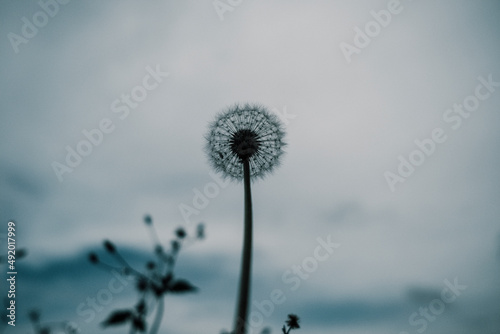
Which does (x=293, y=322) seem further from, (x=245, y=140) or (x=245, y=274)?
(x=245, y=140)

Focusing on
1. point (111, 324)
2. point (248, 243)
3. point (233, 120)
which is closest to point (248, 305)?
point (248, 243)

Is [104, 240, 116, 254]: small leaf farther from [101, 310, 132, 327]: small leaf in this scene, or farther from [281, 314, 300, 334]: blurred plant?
[281, 314, 300, 334]: blurred plant

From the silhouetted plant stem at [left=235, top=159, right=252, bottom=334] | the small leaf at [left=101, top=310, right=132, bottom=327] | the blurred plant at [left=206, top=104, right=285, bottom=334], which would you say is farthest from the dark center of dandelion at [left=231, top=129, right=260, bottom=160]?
the small leaf at [left=101, top=310, right=132, bottom=327]

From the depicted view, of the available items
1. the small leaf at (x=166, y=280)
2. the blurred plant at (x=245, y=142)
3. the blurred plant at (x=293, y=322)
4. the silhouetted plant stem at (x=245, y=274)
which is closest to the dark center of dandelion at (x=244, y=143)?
the blurred plant at (x=245, y=142)

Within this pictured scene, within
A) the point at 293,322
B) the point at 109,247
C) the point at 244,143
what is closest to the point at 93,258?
the point at 109,247

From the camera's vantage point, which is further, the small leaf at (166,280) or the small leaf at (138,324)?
the small leaf at (166,280)

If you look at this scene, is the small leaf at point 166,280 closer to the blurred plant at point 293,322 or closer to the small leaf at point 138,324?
the small leaf at point 138,324
